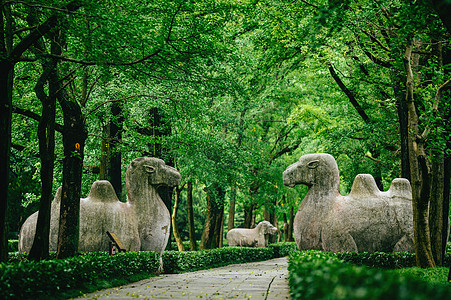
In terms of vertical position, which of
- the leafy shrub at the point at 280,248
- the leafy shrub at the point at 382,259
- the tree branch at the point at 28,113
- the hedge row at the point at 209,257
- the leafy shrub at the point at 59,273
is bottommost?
the leafy shrub at the point at 280,248

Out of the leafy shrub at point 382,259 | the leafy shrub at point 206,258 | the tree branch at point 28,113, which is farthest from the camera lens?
the leafy shrub at point 206,258

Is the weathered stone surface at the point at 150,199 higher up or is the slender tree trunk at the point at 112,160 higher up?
the slender tree trunk at the point at 112,160

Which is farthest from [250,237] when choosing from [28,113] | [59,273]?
[59,273]

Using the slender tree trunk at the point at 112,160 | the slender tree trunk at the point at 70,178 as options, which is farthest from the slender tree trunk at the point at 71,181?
the slender tree trunk at the point at 112,160

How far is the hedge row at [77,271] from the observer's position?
5.91 meters

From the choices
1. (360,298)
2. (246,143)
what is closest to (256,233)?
(246,143)

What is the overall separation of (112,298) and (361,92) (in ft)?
51.7

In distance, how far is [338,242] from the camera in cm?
1137

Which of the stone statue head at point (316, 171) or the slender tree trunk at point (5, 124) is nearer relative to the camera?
the slender tree trunk at point (5, 124)

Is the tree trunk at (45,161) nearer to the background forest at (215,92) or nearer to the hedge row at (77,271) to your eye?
the background forest at (215,92)

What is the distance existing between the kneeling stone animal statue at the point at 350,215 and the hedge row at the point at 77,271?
4451mm

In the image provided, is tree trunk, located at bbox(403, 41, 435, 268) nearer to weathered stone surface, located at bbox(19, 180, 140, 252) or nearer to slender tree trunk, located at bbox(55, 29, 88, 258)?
weathered stone surface, located at bbox(19, 180, 140, 252)

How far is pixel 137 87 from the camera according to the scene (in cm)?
1271

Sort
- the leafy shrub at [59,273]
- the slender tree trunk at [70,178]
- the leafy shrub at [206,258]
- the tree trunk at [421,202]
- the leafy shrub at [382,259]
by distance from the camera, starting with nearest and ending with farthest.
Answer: the leafy shrub at [59,273] < the tree trunk at [421,202] < the slender tree trunk at [70,178] < the leafy shrub at [382,259] < the leafy shrub at [206,258]
